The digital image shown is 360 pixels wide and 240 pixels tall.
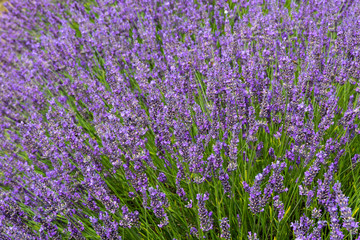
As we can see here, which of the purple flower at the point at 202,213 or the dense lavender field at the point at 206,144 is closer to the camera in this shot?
the purple flower at the point at 202,213

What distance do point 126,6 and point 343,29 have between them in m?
2.70

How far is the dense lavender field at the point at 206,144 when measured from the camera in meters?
1.76

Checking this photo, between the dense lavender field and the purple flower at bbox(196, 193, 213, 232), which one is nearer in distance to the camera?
the purple flower at bbox(196, 193, 213, 232)

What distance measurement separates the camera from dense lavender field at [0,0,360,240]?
1760 mm

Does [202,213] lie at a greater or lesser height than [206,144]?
lesser

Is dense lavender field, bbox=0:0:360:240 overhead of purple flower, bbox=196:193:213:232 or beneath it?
overhead

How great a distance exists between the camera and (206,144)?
198 cm

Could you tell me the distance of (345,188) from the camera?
2.20 metres

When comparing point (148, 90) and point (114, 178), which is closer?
point (148, 90)

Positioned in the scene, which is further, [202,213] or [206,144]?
[206,144]

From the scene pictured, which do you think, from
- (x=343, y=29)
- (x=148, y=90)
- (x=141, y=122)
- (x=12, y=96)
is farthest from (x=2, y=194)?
(x=343, y=29)

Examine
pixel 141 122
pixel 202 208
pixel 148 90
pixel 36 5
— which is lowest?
pixel 202 208

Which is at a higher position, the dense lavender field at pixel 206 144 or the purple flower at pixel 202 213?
the dense lavender field at pixel 206 144

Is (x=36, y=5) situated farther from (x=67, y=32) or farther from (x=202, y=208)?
(x=202, y=208)
